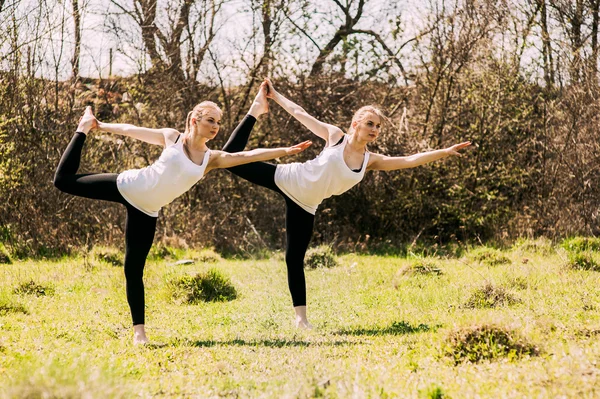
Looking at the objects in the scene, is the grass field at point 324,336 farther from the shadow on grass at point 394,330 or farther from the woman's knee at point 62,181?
the woman's knee at point 62,181

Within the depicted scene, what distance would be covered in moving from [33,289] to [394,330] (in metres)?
4.56

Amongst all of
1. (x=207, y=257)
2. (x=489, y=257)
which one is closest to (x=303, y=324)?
(x=489, y=257)

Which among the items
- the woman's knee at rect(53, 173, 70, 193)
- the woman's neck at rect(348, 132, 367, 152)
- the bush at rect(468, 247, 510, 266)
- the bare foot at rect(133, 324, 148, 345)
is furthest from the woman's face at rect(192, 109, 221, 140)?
the bush at rect(468, 247, 510, 266)

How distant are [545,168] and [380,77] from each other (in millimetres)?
3979

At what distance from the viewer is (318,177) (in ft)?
18.7

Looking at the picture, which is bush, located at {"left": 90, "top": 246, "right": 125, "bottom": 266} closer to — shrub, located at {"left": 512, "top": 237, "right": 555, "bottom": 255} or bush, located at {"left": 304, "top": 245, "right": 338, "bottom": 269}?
bush, located at {"left": 304, "top": 245, "right": 338, "bottom": 269}

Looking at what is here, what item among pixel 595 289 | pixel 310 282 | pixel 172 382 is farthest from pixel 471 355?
pixel 310 282

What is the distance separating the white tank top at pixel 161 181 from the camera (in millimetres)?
5207

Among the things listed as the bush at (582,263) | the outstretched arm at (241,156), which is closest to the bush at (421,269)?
the bush at (582,263)

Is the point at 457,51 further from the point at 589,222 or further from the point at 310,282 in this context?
the point at 310,282

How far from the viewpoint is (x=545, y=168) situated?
43.7ft

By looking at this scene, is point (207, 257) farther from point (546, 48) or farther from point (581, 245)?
→ point (546, 48)

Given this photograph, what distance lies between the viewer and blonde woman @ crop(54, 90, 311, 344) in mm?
5230

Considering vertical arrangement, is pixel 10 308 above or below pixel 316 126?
below
